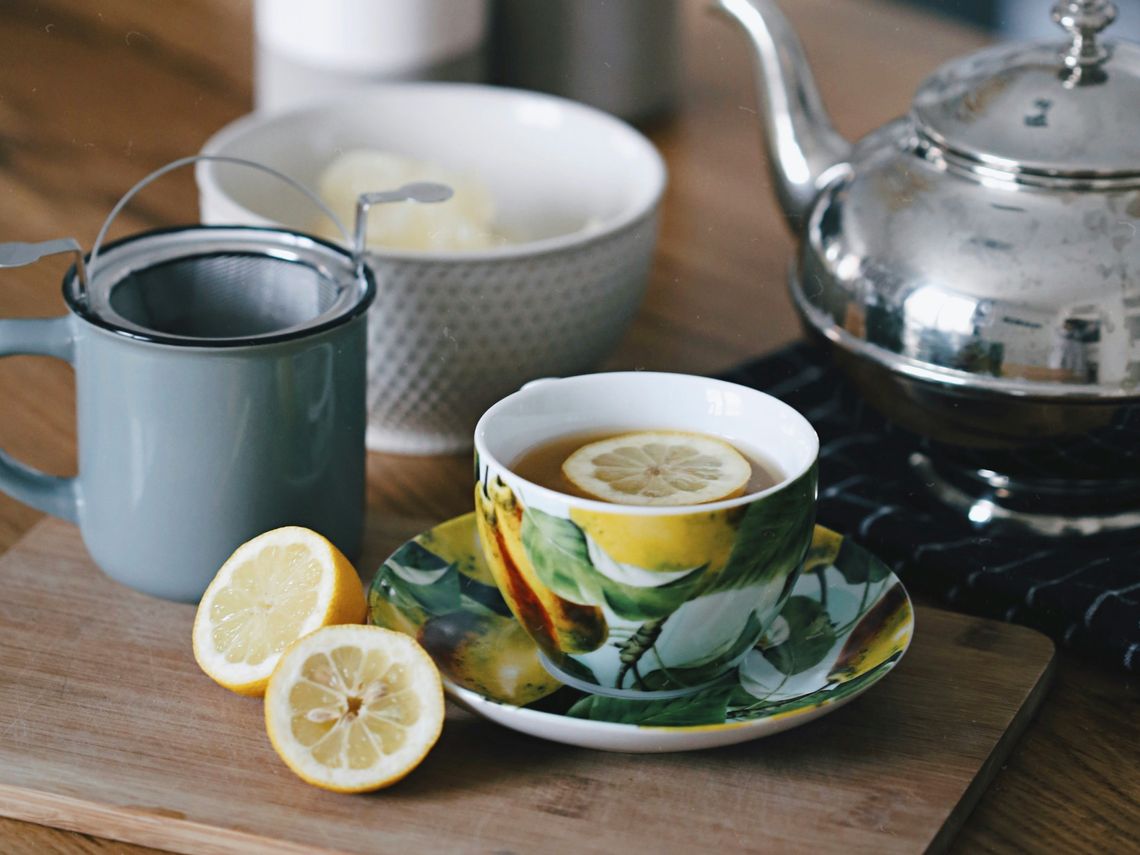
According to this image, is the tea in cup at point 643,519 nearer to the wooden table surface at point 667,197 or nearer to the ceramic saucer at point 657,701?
the ceramic saucer at point 657,701

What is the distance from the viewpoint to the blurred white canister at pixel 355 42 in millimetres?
931

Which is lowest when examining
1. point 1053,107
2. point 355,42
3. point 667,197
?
point 667,197

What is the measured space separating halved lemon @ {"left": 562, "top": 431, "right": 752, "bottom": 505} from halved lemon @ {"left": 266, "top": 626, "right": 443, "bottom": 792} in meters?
0.09

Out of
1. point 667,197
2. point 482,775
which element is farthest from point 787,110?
point 482,775

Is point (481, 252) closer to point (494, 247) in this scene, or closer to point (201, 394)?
point (494, 247)

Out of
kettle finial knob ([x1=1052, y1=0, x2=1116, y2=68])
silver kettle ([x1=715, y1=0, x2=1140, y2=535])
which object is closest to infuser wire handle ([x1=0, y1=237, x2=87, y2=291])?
silver kettle ([x1=715, y1=0, x2=1140, y2=535])

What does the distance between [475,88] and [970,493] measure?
1.23 feet

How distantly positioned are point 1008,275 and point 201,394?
331mm

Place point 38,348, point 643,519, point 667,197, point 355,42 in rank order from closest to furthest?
point 643,519
point 38,348
point 355,42
point 667,197

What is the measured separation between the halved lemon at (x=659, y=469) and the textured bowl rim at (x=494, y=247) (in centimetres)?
16

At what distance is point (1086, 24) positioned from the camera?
0.61 m

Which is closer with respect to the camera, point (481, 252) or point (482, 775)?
point (482, 775)

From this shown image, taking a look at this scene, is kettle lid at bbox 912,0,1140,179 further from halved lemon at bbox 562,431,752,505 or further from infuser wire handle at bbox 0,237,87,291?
infuser wire handle at bbox 0,237,87,291

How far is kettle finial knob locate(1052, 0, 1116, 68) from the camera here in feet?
2.01
